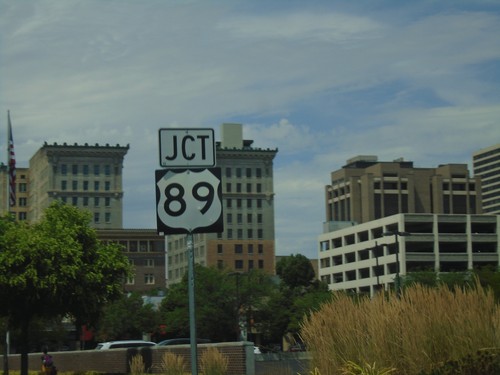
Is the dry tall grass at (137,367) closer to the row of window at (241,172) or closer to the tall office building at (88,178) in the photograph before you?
the tall office building at (88,178)

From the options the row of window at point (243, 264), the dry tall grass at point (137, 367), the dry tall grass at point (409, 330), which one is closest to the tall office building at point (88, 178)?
the row of window at point (243, 264)

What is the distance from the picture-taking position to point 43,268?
31672 millimetres

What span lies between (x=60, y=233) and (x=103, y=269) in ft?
7.68

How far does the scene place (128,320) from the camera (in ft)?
307

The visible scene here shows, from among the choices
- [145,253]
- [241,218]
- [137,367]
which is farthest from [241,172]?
[137,367]

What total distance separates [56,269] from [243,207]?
140561 millimetres

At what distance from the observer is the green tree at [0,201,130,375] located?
31.5 meters

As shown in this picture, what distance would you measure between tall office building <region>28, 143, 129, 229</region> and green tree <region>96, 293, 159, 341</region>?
238ft

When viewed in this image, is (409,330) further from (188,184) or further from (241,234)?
(241,234)

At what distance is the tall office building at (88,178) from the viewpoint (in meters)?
167

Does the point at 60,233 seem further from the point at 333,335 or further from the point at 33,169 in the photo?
the point at 33,169

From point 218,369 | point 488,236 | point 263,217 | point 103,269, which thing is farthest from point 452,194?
point 218,369

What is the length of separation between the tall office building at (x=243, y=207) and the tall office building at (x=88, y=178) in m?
16.0

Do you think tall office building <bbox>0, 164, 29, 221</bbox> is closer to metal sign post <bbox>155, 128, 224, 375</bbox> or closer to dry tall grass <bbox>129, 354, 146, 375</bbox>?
dry tall grass <bbox>129, 354, 146, 375</bbox>
